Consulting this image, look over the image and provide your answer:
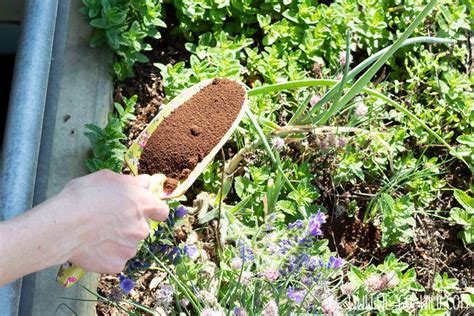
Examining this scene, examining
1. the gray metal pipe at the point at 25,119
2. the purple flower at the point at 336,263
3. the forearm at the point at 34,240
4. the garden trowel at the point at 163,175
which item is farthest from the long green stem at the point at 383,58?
the forearm at the point at 34,240

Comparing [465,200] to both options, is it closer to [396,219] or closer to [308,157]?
[396,219]

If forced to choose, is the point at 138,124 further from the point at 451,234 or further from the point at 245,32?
the point at 451,234

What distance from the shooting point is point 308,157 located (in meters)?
2.06

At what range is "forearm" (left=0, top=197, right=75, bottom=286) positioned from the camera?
3.55 ft

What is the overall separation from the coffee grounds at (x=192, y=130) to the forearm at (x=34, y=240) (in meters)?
0.60

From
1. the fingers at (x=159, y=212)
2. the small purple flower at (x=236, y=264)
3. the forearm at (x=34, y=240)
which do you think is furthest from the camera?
the small purple flower at (x=236, y=264)

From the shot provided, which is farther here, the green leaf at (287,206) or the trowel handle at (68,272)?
the green leaf at (287,206)

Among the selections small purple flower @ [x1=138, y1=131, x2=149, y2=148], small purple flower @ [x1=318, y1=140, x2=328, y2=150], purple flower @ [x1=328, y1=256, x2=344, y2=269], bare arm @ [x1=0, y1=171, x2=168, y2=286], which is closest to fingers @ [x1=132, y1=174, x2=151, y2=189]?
bare arm @ [x1=0, y1=171, x2=168, y2=286]

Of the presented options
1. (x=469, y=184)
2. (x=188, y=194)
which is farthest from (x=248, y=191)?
(x=469, y=184)

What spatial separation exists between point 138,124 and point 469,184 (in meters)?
1.01

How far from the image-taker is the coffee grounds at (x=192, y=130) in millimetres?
1746

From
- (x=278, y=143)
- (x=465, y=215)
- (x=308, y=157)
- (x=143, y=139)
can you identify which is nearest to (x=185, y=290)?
(x=143, y=139)

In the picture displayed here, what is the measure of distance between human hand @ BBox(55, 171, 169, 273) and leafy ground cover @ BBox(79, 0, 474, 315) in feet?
1.12

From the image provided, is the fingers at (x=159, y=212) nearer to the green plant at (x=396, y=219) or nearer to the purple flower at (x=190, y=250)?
the purple flower at (x=190, y=250)
